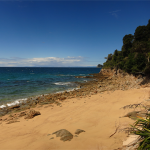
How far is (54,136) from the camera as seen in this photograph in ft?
15.4

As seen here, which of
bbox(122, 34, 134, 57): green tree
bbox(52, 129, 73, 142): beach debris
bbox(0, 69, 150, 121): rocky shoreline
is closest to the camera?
bbox(52, 129, 73, 142): beach debris

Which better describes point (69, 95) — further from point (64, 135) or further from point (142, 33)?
point (142, 33)

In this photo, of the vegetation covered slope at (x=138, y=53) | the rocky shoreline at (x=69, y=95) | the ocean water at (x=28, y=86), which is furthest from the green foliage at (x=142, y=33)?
the ocean water at (x=28, y=86)

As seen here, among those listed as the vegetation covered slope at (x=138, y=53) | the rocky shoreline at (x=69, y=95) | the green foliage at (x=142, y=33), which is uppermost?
the green foliage at (x=142, y=33)

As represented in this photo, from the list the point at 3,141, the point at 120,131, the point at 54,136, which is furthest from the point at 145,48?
the point at 3,141

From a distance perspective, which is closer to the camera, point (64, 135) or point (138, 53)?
point (64, 135)

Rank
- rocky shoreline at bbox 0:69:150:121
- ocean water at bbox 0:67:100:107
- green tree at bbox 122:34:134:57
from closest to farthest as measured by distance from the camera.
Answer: rocky shoreline at bbox 0:69:150:121, ocean water at bbox 0:67:100:107, green tree at bbox 122:34:134:57

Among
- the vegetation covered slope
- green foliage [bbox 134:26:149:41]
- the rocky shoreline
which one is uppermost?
green foliage [bbox 134:26:149:41]

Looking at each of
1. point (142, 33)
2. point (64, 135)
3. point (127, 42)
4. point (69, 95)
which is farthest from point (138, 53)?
point (64, 135)

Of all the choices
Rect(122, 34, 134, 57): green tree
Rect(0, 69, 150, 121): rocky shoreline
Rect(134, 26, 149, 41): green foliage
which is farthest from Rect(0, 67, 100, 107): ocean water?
Rect(134, 26, 149, 41): green foliage

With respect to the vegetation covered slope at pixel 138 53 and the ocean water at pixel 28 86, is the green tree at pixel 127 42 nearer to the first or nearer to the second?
the vegetation covered slope at pixel 138 53

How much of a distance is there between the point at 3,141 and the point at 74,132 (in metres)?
3.56

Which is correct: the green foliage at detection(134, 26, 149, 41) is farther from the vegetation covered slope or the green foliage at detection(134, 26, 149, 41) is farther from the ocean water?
the ocean water

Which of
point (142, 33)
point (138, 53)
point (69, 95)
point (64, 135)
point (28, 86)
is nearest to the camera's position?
point (64, 135)
